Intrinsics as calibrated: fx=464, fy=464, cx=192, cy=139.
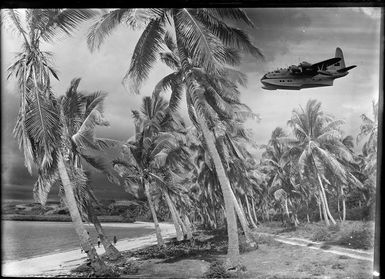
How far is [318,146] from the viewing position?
15.9 feet

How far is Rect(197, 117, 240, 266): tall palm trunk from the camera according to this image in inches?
191

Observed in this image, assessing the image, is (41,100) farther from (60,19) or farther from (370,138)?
(370,138)

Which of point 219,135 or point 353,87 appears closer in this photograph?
point 353,87

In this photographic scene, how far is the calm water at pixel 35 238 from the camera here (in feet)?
15.6

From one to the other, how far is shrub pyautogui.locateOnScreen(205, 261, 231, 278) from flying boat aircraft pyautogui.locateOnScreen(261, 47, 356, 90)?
6.15ft

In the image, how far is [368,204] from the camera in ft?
15.1

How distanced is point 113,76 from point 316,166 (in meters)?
2.30

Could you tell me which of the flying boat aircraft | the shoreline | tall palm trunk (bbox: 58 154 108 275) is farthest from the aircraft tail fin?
tall palm trunk (bbox: 58 154 108 275)

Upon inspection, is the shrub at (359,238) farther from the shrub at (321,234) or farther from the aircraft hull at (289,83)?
the aircraft hull at (289,83)

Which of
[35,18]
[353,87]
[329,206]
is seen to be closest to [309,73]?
[353,87]

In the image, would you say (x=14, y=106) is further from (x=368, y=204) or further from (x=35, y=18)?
(x=368, y=204)

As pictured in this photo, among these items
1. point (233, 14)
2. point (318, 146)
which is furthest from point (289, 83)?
point (233, 14)

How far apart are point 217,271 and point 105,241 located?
1.21 metres

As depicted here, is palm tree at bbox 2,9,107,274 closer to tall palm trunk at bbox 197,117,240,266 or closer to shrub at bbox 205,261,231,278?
shrub at bbox 205,261,231,278
